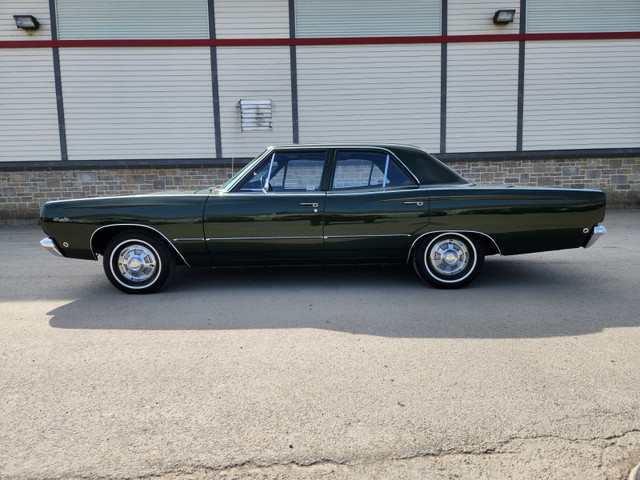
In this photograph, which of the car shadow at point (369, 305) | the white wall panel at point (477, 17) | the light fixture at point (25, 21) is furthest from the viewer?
the white wall panel at point (477, 17)

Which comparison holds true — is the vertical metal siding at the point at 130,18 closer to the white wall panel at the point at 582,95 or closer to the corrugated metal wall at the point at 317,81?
the corrugated metal wall at the point at 317,81

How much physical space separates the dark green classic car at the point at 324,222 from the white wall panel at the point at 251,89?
6915 mm

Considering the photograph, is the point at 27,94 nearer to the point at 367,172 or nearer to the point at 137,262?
the point at 137,262

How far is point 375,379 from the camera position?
322 cm

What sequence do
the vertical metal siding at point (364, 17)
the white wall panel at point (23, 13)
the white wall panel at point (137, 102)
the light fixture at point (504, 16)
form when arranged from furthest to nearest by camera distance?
the vertical metal siding at point (364, 17), the white wall panel at point (137, 102), the light fixture at point (504, 16), the white wall panel at point (23, 13)

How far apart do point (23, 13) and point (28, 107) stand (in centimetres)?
201

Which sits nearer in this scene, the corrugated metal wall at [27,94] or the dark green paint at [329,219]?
the dark green paint at [329,219]

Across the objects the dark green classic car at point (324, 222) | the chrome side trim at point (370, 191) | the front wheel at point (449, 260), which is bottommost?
the front wheel at point (449, 260)

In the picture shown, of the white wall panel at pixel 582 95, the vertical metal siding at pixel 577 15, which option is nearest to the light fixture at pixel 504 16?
the vertical metal siding at pixel 577 15

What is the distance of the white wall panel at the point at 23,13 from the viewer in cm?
1155

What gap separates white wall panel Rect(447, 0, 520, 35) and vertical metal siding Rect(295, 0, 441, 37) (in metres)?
0.37

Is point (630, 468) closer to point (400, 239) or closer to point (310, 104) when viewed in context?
point (400, 239)

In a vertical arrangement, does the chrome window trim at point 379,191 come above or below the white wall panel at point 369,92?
below

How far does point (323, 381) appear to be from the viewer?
3209mm
